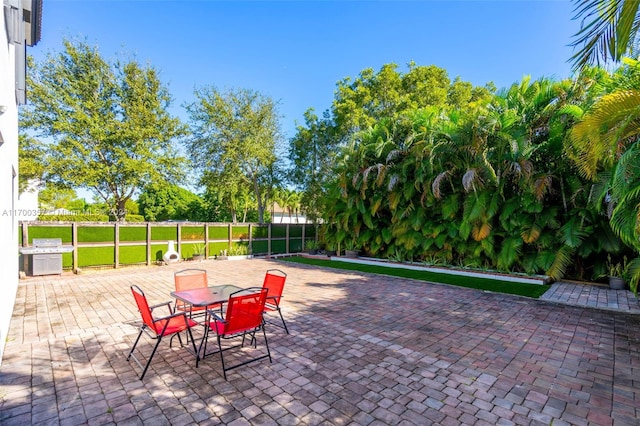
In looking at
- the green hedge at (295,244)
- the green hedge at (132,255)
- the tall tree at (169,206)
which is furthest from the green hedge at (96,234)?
the tall tree at (169,206)

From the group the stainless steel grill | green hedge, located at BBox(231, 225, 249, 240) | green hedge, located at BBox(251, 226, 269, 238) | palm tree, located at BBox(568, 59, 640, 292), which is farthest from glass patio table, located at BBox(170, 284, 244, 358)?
green hedge, located at BBox(251, 226, 269, 238)

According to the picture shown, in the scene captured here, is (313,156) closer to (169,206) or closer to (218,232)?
(218,232)

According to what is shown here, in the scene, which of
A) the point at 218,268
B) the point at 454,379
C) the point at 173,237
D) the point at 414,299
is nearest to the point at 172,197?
the point at 173,237

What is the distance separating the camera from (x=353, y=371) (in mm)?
3615

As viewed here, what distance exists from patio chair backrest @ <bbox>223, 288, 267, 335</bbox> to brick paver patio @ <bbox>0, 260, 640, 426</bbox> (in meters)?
0.52

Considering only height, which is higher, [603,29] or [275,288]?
[603,29]

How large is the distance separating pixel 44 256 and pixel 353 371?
10.5 m

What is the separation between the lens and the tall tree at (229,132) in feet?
55.2

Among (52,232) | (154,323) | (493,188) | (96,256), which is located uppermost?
(493,188)

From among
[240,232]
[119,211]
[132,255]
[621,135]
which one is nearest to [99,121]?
[119,211]

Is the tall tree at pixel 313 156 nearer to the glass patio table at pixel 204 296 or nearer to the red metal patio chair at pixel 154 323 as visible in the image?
the glass patio table at pixel 204 296

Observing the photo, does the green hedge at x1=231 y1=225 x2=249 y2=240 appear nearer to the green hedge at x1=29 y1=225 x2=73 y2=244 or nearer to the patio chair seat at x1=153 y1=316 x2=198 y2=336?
the green hedge at x1=29 y1=225 x2=73 y2=244

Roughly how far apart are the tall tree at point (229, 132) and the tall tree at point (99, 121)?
69.1 inches

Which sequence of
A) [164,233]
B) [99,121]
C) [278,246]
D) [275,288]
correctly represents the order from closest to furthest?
[275,288] < [164,233] < [99,121] < [278,246]
